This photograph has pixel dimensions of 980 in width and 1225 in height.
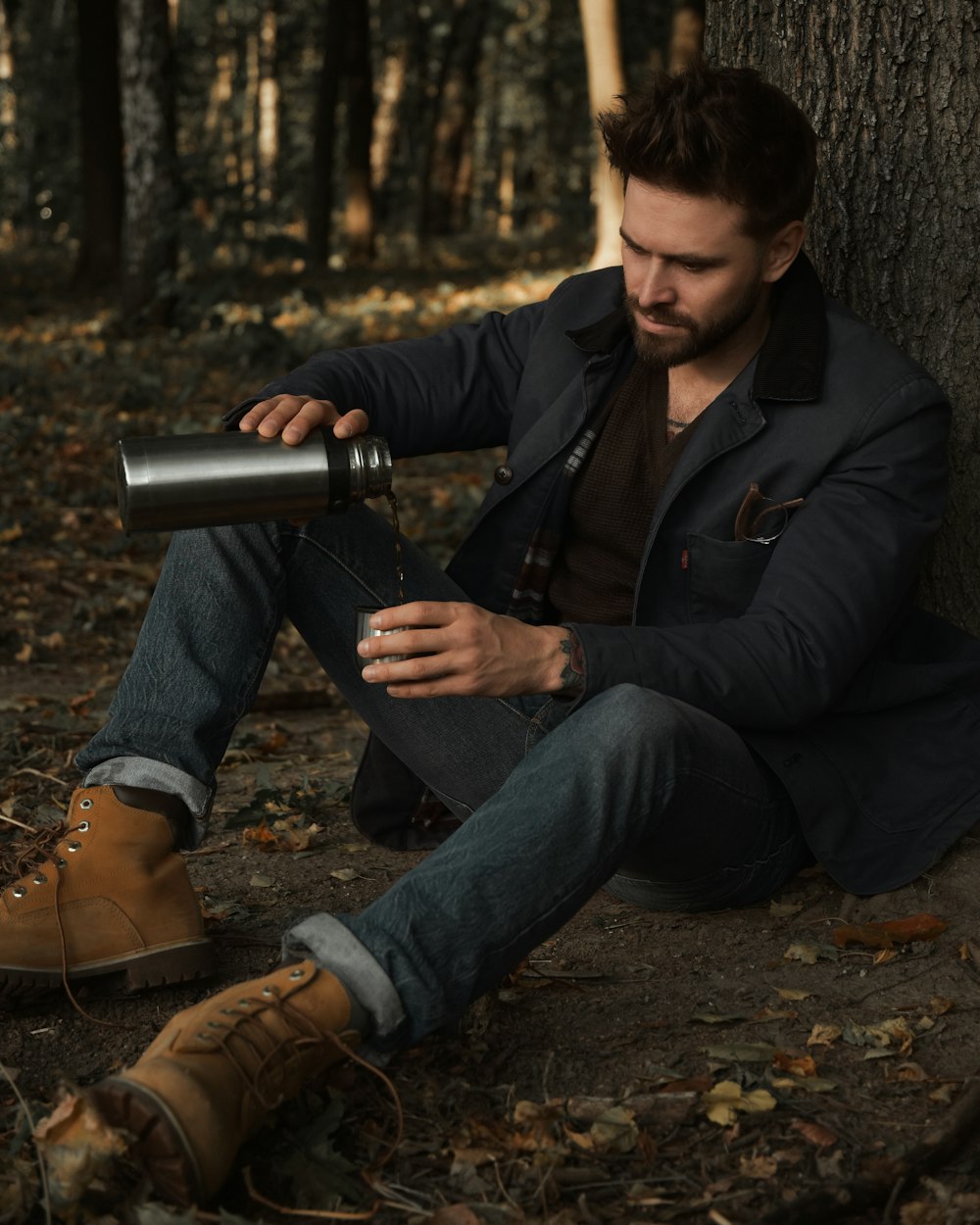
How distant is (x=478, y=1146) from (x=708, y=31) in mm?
3019

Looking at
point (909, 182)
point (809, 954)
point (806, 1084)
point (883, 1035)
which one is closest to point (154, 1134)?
point (806, 1084)

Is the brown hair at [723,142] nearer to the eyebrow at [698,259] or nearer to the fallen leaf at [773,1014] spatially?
the eyebrow at [698,259]

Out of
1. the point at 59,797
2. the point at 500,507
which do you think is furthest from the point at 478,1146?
the point at 59,797

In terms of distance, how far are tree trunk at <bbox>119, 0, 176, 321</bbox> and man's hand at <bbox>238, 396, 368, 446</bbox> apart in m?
8.84

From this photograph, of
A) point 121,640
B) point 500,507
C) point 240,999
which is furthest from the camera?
point 121,640

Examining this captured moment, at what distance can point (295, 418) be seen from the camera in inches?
108

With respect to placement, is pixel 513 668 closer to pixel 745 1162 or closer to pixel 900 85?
pixel 745 1162

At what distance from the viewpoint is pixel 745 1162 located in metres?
2.23

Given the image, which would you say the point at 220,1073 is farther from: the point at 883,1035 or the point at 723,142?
the point at 723,142

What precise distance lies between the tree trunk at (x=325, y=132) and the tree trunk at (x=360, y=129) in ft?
0.55

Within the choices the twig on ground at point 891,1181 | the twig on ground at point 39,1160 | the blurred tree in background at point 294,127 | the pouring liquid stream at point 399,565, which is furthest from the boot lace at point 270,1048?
the blurred tree in background at point 294,127

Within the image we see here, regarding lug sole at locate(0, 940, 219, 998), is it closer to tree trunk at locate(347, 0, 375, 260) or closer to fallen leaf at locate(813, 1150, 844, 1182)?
fallen leaf at locate(813, 1150, 844, 1182)

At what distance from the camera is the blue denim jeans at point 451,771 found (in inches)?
90.9

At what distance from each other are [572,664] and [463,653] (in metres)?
0.23
